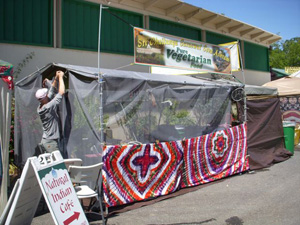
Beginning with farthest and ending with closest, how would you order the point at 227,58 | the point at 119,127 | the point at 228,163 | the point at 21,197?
the point at 227,58 < the point at 228,163 < the point at 119,127 < the point at 21,197

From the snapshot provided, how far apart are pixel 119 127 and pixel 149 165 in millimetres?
940

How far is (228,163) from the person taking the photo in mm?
7301

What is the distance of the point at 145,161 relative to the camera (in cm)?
557

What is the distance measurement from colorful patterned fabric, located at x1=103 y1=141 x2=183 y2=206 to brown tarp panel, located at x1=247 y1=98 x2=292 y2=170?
277 cm

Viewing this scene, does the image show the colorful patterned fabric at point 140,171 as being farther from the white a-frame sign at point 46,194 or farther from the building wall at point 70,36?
the building wall at point 70,36

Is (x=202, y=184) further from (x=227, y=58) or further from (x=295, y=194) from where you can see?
(x=227, y=58)

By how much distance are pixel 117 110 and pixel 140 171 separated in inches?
46.8

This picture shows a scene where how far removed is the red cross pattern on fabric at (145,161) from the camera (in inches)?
215

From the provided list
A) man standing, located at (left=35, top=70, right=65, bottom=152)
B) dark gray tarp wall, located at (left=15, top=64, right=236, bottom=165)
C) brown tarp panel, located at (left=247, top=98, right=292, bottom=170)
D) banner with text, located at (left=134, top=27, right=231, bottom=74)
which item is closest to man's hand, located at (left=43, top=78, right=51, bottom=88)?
dark gray tarp wall, located at (left=15, top=64, right=236, bottom=165)

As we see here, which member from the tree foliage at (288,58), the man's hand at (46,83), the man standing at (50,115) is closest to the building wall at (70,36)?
the man's hand at (46,83)

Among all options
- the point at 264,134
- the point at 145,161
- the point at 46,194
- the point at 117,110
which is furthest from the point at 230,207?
the point at 264,134

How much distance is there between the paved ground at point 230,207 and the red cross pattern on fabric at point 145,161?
24.5 inches

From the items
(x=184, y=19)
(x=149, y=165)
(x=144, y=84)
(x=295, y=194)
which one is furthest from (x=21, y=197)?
(x=184, y=19)

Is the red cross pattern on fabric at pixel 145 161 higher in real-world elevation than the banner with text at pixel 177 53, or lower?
lower
